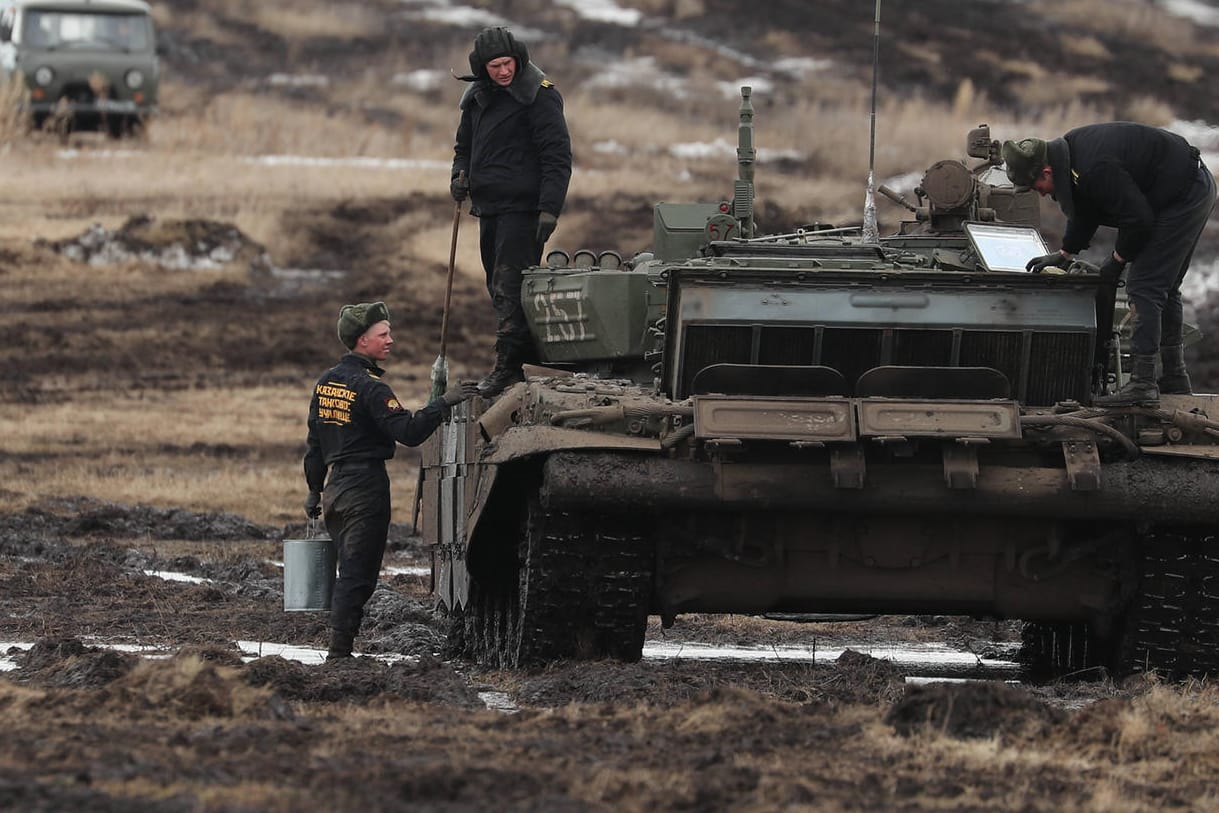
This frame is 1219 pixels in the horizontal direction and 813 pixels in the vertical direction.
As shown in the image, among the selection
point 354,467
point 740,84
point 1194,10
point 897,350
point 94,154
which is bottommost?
A: point 354,467

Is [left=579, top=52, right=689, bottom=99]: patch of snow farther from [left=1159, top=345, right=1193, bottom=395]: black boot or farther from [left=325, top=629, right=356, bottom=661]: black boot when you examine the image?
[left=325, top=629, right=356, bottom=661]: black boot

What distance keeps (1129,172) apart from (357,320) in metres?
3.75

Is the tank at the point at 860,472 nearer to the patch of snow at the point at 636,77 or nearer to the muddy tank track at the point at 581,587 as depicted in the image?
the muddy tank track at the point at 581,587

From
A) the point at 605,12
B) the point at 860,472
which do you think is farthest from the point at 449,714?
the point at 605,12

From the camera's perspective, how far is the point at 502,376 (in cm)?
1315

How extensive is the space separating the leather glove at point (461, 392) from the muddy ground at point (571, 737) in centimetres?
135

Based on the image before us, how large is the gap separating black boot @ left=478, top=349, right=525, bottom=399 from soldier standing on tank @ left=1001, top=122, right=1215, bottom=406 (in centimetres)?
295

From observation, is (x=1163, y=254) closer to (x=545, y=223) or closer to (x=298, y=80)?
(x=545, y=223)

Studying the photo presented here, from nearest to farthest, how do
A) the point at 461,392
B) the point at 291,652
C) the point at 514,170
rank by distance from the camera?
the point at 461,392
the point at 291,652
the point at 514,170

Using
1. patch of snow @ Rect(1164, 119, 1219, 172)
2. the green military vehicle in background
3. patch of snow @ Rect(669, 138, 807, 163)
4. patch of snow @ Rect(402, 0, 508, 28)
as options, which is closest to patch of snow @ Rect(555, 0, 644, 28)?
patch of snow @ Rect(402, 0, 508, 28)

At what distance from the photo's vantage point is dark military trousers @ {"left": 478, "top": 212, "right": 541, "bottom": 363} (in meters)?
13.5

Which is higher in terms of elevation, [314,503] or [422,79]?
[422,79]

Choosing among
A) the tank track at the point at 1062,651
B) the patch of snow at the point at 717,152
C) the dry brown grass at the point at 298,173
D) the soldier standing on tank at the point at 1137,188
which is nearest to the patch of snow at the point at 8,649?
the tank track at the point at 1062,651

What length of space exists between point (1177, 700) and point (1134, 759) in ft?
3.96
